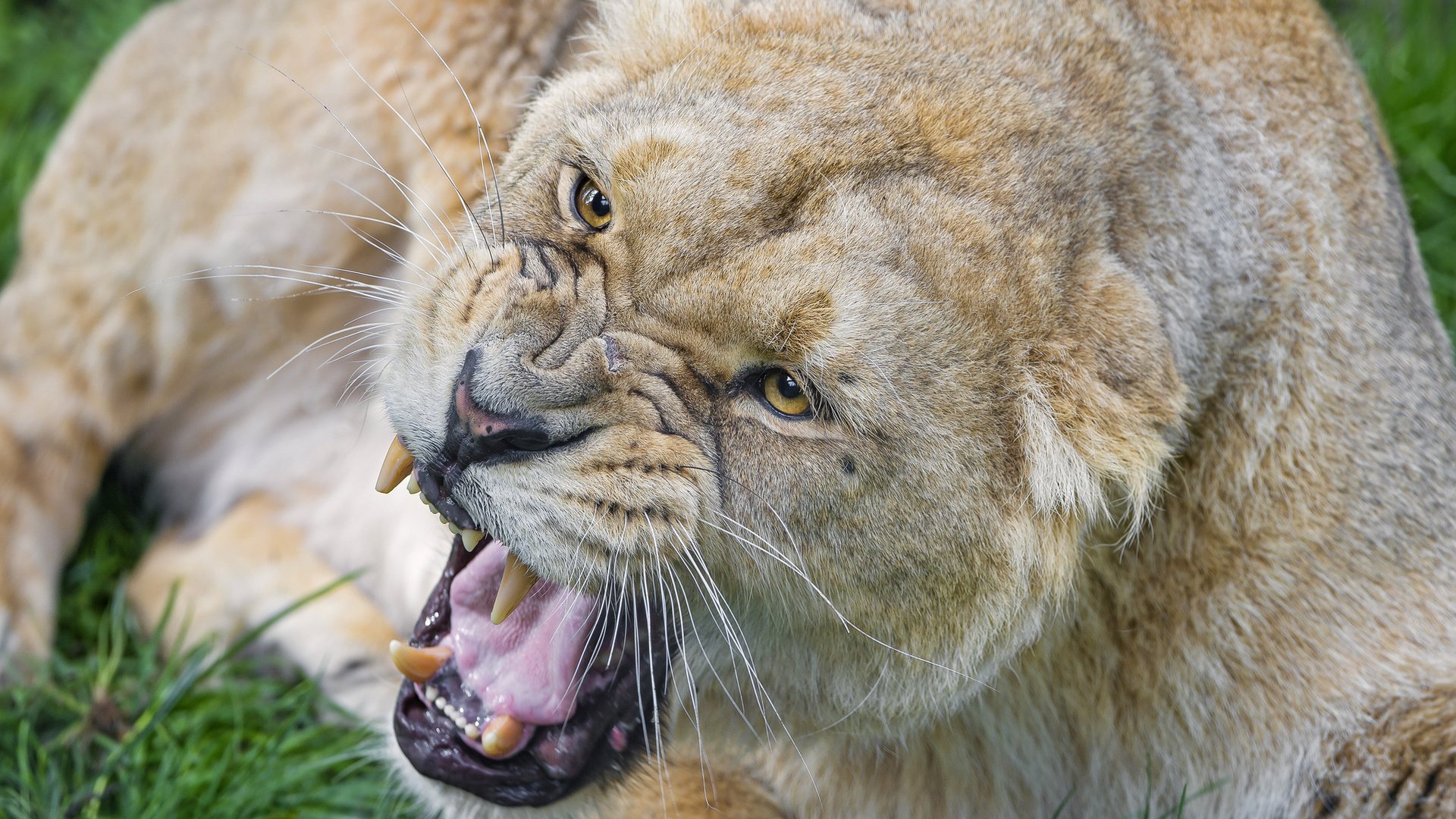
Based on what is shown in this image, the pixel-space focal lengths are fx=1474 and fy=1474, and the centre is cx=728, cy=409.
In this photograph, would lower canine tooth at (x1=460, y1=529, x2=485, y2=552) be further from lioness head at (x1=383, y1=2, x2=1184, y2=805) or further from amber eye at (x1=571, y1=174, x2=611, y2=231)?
amber eye at (x1=571, y1=174, x2=611, y2=231)

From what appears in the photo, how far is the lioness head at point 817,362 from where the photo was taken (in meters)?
2.04

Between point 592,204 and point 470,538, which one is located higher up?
point 592,204

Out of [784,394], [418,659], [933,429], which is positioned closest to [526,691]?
[418,659]

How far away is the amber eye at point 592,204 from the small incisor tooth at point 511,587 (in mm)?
518

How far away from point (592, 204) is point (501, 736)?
847 mm

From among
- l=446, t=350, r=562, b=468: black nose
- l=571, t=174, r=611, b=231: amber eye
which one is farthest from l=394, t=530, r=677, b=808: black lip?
l=571, t=174, r=611, b=231: amber eye

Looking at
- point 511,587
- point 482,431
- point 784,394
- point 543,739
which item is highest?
point 784,394

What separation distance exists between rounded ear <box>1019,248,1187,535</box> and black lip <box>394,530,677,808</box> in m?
0.68

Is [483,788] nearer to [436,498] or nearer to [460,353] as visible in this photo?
[436,498]

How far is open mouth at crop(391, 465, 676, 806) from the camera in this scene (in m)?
2.37

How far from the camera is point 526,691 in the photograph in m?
2.39

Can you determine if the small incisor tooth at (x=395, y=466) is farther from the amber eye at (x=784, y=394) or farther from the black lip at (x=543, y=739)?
the amber eye at (x=784, y=394)

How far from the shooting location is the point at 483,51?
3383 mm

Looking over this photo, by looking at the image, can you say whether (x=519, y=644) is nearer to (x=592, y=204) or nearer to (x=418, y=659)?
(x=418, y=659)
